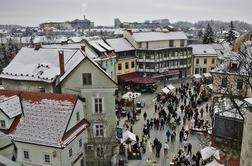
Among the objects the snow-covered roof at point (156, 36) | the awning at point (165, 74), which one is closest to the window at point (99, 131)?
the awning at point (165, 74)

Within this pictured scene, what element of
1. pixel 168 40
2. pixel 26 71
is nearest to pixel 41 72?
pixel 26 71

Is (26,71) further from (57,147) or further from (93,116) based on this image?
(57,147)

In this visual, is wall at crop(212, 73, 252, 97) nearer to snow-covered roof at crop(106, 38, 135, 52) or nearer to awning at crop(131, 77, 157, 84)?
awning at crop(131, 77, 157, 84)

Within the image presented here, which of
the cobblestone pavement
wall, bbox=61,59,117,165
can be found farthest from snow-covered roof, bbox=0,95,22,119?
the cobblestone pavement

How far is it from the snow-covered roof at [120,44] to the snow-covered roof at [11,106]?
112ft

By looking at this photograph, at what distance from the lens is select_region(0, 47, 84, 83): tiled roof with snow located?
29.2 m

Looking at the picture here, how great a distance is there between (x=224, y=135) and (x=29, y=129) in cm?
1529

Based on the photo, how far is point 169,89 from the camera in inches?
1773

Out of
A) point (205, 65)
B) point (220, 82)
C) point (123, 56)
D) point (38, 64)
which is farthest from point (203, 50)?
point (38, 64)

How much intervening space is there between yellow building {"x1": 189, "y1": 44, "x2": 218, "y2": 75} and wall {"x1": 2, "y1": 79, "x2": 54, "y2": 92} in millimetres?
42826

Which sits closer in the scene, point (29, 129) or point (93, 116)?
point (29, 129)

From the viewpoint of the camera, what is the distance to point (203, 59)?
213 feet

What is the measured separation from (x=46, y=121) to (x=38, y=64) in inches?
425

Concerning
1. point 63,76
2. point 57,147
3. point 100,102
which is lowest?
point 57,147
